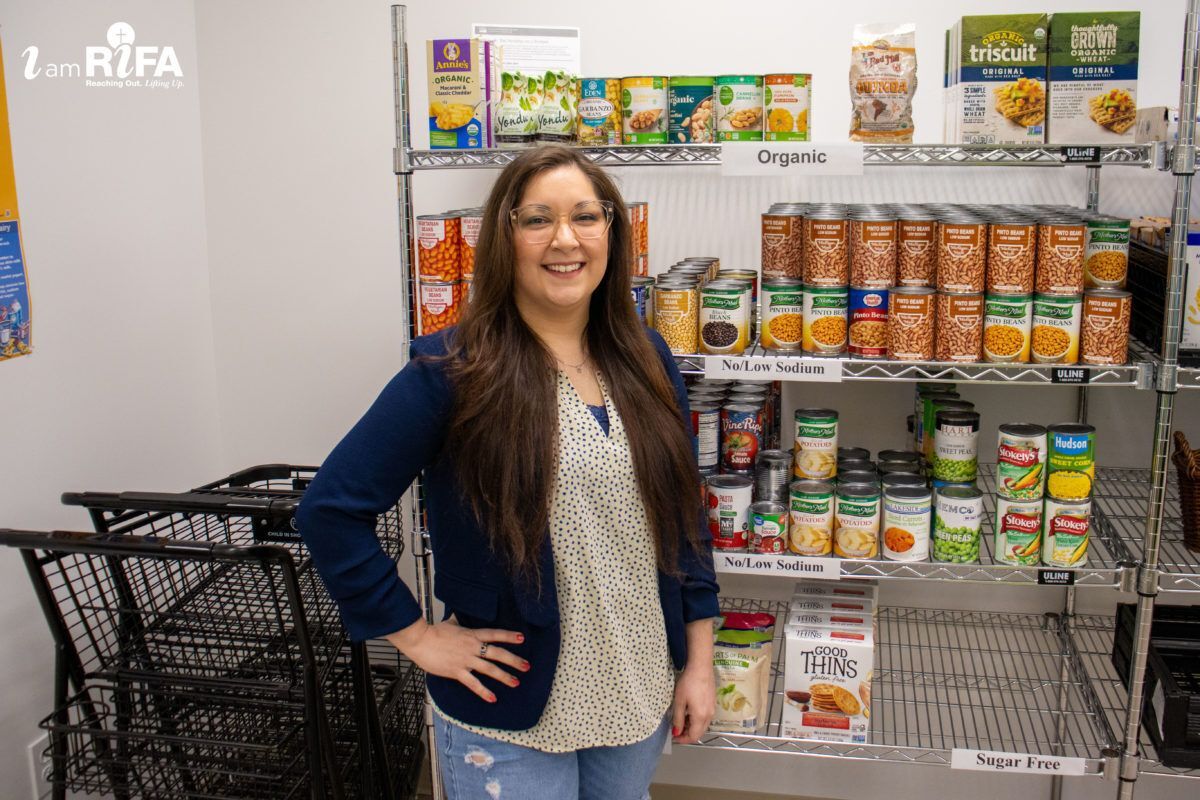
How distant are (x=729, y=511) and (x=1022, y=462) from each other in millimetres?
600

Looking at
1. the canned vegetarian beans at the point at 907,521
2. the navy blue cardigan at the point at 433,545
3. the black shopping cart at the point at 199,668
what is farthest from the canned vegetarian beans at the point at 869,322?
the black shopping cart at the point at 199,668

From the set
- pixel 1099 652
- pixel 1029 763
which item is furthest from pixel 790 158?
pixel 1099 652

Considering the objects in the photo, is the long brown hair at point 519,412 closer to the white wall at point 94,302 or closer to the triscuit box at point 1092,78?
the triscuit box at point 1092,78

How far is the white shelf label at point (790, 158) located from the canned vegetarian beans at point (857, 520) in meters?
0.66

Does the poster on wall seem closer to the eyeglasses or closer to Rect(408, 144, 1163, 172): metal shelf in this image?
Rect(408, 144, 1163, 172): metal shelf

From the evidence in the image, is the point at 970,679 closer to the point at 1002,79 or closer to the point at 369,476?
the point at 1002,79

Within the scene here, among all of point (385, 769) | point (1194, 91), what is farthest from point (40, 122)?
point (1194, 91)

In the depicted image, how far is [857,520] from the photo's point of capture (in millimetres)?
2301

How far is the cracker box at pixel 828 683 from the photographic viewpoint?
2.35m

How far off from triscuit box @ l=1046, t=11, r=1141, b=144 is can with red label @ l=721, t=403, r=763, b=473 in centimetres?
82

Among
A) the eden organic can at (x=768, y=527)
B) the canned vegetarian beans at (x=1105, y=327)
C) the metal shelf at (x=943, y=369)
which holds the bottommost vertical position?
the eden organic can at (x=768, y=527)

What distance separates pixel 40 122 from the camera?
2.49 metres

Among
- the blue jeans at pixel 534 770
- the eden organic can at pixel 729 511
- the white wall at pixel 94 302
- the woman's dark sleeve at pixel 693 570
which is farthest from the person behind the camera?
the white wall at pixel 94 302

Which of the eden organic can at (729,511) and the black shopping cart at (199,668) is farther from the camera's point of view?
the eden organic can at (729,511)
